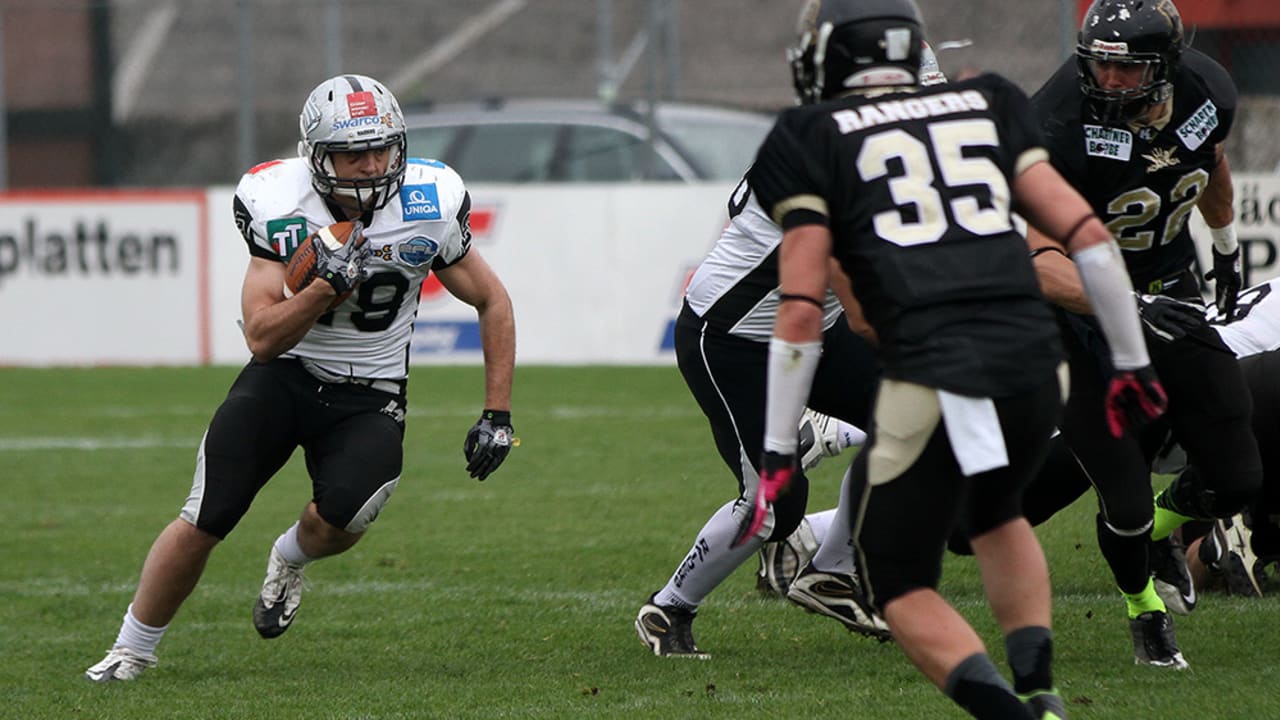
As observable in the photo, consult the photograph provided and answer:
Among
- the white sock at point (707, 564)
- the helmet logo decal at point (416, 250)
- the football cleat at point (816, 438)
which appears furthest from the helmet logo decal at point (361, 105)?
the football cleat at point (816, 438)

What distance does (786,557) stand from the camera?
569 cm

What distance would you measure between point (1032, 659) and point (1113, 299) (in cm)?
72

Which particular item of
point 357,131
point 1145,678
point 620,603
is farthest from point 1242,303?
point 357,131

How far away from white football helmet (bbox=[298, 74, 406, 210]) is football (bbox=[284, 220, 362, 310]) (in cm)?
16

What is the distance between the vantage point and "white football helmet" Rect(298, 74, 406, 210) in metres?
4.89

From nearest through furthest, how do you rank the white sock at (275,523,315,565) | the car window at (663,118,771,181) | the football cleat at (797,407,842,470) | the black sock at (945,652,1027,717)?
the black sock at (945,652,1027,717), the white sock at (275,523,315,565), the football cleat at (797,407,842,470), the car window at (663,118,771,181)

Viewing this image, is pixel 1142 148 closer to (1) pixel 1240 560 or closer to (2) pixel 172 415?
(1) pixel 1240 560

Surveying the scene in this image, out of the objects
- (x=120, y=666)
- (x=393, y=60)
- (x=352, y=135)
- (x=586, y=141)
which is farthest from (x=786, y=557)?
(x=393, y=60)

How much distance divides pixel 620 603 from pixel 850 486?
90.0 inches

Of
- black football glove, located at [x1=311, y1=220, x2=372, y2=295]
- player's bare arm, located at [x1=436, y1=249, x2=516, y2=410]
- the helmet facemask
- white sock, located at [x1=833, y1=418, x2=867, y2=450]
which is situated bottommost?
white sock, located at [x1=833, y1=418, x2=867, y2=450]

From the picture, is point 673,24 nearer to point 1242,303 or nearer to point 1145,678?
point 1242,303

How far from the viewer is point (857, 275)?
3.59 m

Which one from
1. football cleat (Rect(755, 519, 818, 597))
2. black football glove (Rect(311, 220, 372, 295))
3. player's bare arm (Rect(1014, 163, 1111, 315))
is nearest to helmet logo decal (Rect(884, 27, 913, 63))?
player's bare arm (Rect(1014, 163, 1111, 315))

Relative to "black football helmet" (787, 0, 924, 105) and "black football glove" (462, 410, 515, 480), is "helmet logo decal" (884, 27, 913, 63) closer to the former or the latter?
"black football helmet" (787, 0, 924, 105)
